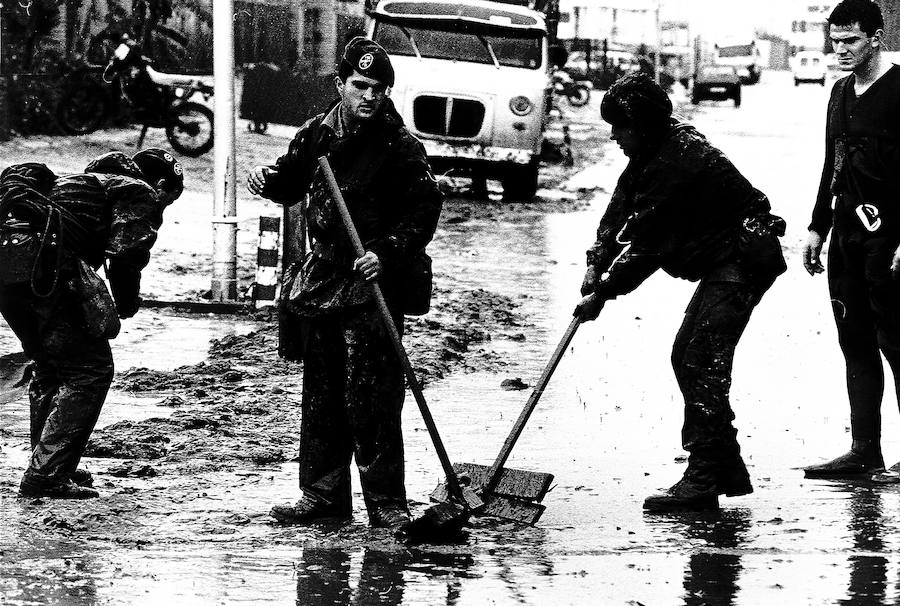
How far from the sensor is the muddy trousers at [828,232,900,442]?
6.22m

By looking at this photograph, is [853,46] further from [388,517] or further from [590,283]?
[388,517]

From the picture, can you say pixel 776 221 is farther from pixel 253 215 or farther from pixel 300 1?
pixel 300 1

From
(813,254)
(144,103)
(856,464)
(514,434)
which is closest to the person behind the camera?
(514,434)

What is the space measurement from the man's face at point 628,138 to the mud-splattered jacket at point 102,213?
1827 mm

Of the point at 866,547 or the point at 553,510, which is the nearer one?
the point at 866,547

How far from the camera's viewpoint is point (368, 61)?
5.54 m

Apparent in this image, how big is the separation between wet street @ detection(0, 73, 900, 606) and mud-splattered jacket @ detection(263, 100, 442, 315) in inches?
Result: 35.0

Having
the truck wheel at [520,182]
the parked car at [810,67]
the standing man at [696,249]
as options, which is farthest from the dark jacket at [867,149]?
the parked car at [810,67]

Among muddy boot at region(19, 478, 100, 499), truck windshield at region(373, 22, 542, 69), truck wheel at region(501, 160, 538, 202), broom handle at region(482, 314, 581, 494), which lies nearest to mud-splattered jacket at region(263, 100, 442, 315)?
broom handle at region(482, 314, 581, 494)

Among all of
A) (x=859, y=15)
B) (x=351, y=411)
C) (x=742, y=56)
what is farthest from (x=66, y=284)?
(x=742, y=56)

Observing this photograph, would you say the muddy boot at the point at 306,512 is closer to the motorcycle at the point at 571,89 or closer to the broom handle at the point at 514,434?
the broom handle at the point at 514,434

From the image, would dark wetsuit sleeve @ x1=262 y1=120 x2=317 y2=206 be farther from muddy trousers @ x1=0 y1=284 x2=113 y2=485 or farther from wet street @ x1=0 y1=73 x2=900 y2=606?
wet street @ x1=0 y1=73 x2=900 y2=606

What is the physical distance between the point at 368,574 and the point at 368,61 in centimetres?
185

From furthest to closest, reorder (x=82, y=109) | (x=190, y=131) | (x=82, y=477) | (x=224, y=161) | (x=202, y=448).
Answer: (x=82, y=109) < (x=190, y=131) < (x=224, y=161) < (x=202, y=448) < (x=82, y=477)
